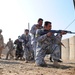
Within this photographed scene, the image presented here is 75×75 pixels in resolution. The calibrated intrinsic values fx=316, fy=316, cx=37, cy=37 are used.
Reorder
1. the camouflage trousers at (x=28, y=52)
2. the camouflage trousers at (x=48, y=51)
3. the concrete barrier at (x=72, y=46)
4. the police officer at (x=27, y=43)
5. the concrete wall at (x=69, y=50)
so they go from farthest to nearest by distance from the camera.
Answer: the concrete wall at (x=69, y=50)
the concrete barrier at (x=72, y=46)
the police officer at (x=27, y=43)
the camouflage trousers at (x=28, y=52)
the camouflage trousers at (x=48, y=51)

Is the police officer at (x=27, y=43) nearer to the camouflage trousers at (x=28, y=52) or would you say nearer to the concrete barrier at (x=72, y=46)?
the camouflage trousers at (x=28, y=52)

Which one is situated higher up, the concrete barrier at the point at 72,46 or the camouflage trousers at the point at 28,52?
the concrete barrier at the point at 72,46

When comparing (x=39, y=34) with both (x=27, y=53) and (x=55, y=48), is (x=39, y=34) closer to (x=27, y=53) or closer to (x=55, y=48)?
(x=55, y=48)

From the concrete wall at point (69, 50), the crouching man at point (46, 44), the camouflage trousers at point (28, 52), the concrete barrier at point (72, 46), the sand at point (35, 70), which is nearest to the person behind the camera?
the sand at point (35, 70)

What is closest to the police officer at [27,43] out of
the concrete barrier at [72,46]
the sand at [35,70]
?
the sand at [35,70]

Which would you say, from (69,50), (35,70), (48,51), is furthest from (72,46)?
(35,70)

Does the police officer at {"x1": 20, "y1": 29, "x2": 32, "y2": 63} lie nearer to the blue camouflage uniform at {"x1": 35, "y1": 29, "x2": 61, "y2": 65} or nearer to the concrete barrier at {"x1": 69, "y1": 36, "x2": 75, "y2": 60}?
the blue camouflage uniform at {"x1": 35, "y1": 29, "x2": 61, "y2": 65}

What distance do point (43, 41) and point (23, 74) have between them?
2.06 m

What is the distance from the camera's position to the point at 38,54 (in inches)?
345

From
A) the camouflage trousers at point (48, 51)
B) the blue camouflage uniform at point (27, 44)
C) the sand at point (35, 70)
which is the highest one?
the blue camouflage uniform at point (27, 44)

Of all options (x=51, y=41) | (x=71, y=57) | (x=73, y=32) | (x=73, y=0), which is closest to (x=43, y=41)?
(x=51, y=41)

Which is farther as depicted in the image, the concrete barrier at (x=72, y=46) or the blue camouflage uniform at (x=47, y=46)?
the concrete barrier at (x=72, y=46)

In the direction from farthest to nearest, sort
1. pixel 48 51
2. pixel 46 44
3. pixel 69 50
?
pixel 69 50 < pixel 48 51 < pixel 46 44

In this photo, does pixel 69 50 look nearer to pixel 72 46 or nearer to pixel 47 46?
pixel 72 46
